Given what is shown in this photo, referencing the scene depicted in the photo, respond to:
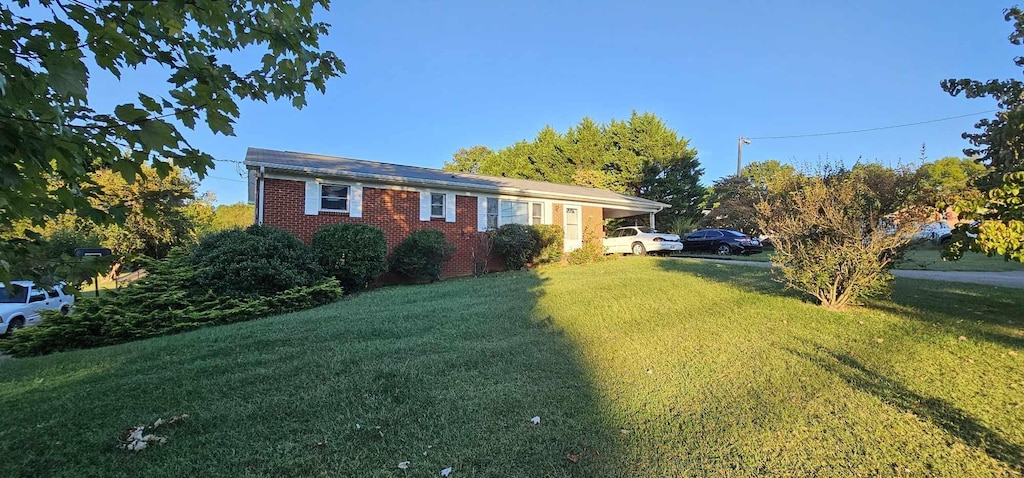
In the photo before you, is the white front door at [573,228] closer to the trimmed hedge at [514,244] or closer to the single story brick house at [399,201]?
the single story brick house at [399,201]

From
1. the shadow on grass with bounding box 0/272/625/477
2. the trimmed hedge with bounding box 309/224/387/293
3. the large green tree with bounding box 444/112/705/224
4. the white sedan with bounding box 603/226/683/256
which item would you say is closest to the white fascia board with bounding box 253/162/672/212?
the white sedan with bounding box 603/226/683/256

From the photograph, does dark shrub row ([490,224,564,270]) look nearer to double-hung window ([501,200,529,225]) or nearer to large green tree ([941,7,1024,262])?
double-hung window ([501,200,529,225])

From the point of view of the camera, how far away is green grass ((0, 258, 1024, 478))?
292cm

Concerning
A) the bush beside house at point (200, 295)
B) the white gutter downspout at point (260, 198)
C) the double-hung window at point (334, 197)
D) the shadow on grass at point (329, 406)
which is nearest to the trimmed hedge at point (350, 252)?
the bush beside house at point (200, 295)

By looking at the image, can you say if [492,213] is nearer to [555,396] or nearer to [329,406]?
[555,396]

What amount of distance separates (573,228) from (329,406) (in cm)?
1552

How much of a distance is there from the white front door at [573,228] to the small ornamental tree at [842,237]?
11.2 metres

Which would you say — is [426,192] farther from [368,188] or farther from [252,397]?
[252,397]

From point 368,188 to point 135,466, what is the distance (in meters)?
11.2

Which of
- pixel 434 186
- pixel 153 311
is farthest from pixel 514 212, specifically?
pixel 153 311

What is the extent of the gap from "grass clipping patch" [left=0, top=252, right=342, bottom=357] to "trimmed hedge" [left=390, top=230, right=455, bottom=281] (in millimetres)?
2951

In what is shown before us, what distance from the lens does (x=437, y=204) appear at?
49.1 feet

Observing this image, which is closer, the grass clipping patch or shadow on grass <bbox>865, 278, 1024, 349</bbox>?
shadow on grass <bbox>865, 278, 1024, 349</bbox>

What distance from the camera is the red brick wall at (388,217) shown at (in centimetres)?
1216
